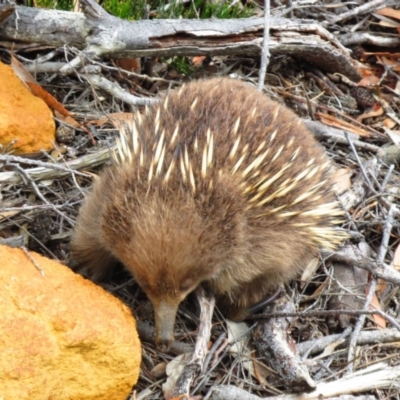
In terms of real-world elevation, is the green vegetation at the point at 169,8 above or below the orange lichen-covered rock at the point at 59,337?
above

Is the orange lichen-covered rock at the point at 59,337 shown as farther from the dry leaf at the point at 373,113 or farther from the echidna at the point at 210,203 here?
the dry leaf at the point at 373,113

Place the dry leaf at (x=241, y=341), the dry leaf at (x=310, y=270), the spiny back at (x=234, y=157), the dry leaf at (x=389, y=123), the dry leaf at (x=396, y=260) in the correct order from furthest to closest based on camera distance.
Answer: the dry leaf at (x=389, y=123)
the dry leaf at (x=396, y=260)
the dry leaf at (x=310, y=270)
the dry leaf at (x=241, y=341)
the spiny back at (x=234, y=157)

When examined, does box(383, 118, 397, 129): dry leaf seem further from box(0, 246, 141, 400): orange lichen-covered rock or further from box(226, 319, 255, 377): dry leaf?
box(0, 246, 141, 400): orange lichen-covered rock

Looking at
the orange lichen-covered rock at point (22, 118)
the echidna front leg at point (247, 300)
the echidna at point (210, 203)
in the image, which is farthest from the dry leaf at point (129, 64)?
the echidna front leg at point (247, 300)

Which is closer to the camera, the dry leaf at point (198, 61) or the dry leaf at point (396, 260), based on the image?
the dry leaf at point (396, 260)

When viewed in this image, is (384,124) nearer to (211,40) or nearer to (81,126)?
(211,40)

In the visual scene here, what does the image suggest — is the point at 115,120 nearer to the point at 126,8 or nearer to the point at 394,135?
the point at 126,8

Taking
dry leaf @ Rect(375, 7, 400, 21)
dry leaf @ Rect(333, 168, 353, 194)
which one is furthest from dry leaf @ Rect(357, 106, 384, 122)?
dry leaf @ Rect(375, 7, 400, 21)

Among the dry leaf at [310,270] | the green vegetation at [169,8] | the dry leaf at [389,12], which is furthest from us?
the dry leaf at [389,12]
